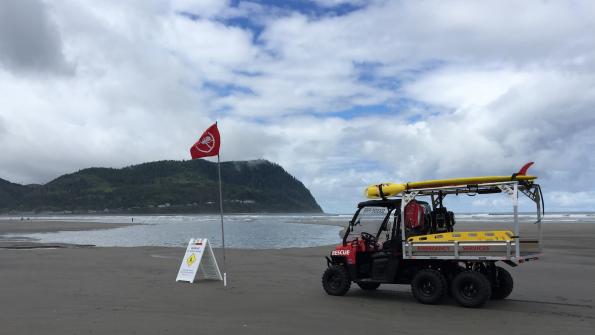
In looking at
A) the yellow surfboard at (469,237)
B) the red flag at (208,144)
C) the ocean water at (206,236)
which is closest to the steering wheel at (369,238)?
the yellow surfboard at (469,237)

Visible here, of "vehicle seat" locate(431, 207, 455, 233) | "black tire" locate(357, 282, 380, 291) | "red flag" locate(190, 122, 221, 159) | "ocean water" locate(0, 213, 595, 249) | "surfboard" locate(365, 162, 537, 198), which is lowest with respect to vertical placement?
"ocean water" locate(0, 213, 595, 249)

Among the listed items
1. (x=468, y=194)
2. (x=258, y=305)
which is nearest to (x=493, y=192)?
(x=468, y=194)

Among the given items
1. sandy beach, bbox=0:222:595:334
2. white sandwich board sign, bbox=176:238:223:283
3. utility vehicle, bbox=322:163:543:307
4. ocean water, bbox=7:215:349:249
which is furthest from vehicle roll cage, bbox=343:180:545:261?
ocean water, bbox=7:215:349:249

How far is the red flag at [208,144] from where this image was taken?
13344 mm

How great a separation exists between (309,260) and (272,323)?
1144 centimetres

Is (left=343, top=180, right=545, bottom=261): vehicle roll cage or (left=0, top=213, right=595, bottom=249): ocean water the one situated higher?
(left=343, top=180, right=545, bottom=261): vehicle roll cage

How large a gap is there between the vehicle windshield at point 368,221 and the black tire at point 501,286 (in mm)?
2644

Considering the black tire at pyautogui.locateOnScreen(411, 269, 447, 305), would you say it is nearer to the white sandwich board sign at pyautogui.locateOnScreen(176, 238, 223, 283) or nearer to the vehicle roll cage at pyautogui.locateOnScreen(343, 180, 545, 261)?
the vehicle roll cage at pyautogui.locateOnScreen(343, 180, 545, 261)

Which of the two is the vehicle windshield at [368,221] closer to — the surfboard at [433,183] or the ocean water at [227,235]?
the surfboard at [433,183]

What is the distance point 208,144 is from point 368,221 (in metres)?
4.68

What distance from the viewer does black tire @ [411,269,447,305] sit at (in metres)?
10.2

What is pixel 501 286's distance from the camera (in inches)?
423

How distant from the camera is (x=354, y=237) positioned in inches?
469

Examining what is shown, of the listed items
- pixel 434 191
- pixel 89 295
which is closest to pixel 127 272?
pixel 89 295
